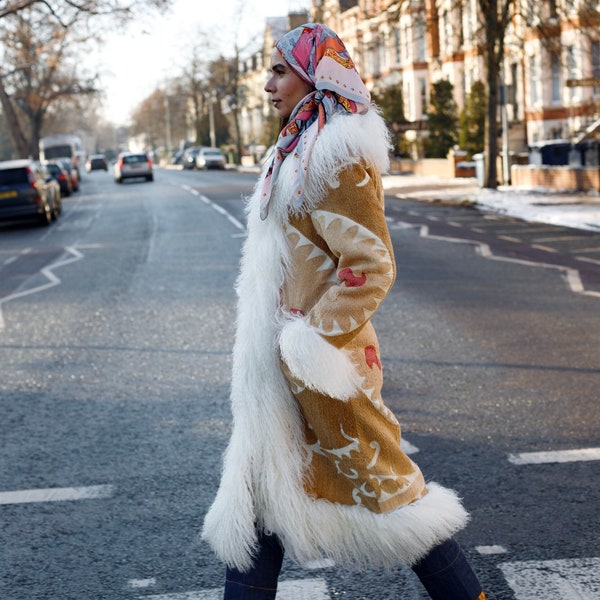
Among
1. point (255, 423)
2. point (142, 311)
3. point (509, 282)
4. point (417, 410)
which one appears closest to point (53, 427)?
point (417, 410)

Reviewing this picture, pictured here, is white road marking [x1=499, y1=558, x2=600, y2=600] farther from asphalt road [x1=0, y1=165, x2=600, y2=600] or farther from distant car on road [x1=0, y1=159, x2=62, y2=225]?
distant car on road [x1=0, y1=159, x2=62, y2=225]

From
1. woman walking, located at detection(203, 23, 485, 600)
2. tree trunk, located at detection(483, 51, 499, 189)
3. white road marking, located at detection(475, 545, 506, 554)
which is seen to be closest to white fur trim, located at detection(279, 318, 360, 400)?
woman walking, located at detection(203, 23, 485, 600)

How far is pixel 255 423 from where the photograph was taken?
114 inches

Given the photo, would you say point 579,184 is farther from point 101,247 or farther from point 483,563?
point 483,563

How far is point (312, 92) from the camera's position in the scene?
2854mm

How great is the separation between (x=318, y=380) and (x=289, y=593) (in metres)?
1.32

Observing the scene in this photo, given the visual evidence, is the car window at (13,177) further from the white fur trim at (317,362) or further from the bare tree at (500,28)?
the white fur trim at (317,362)

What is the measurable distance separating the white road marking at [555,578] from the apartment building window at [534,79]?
145ft

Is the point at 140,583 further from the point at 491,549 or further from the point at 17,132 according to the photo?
the point at 17,132

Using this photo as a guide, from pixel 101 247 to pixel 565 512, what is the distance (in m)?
16.0

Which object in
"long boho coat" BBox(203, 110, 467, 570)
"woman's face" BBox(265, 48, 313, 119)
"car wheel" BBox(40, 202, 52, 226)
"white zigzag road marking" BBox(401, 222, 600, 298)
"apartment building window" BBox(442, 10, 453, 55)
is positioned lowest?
"white zigzag road marking" BBox(401, 222, 600, 298)

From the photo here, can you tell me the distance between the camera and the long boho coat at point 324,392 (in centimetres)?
273

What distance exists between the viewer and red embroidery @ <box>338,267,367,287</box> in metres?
2.69

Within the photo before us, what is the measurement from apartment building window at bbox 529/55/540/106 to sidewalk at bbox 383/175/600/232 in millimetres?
10165
